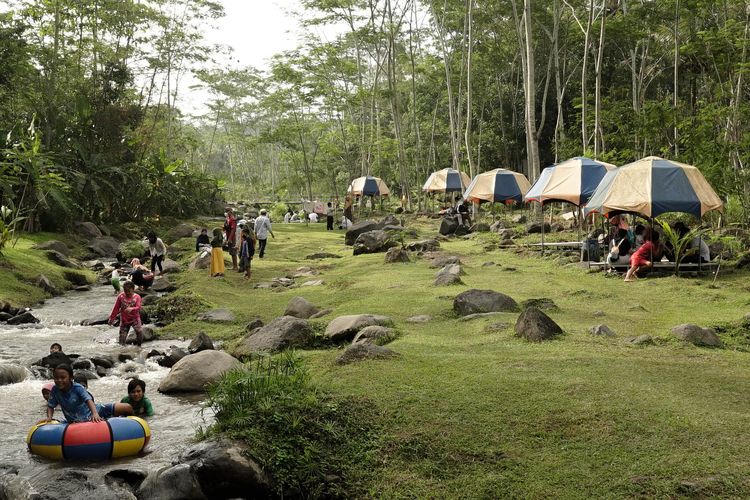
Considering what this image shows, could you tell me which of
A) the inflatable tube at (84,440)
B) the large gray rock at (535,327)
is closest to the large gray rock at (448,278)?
the large gray rock at (535,327)

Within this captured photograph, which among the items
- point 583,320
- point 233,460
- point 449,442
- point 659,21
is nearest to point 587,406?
point 449,442

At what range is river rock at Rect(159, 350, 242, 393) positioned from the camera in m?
8.26

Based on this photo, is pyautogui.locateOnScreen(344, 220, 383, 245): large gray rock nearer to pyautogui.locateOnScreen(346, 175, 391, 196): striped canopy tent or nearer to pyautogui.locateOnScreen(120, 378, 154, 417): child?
pyautogui.locateOnScreen(346, 175, 391, 196): striped canopy tent

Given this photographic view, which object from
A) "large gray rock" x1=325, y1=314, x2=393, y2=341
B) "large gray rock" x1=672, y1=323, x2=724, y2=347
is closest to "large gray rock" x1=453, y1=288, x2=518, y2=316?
"large gray rock" x1=325, y1=314, x2=393, y2=341

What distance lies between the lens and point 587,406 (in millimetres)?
6004

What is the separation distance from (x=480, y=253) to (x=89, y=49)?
19001 millimetres

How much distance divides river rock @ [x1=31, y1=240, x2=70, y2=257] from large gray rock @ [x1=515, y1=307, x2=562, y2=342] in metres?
14.1

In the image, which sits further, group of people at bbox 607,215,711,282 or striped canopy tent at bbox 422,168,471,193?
striped canopy tent at bbox 422,168,471,193

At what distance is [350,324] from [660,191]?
7346mm

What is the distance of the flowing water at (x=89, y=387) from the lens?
246 inches

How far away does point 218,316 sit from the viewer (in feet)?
40.6

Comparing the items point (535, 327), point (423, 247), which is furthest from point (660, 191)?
point (423, 247)

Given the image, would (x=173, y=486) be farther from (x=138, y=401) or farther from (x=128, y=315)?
(x=128, y=315)

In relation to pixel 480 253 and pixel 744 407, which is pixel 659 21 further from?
pixel 744 407
